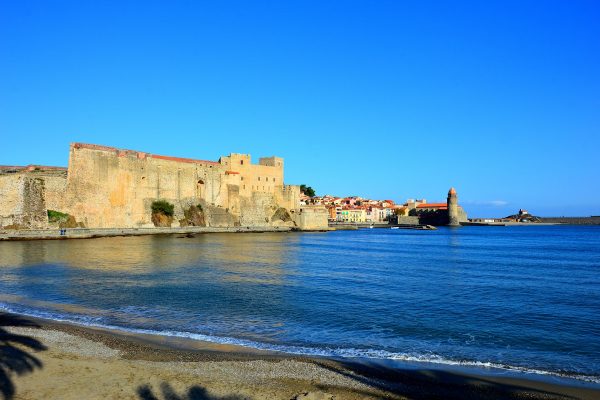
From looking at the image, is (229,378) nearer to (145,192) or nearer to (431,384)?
(431,384)

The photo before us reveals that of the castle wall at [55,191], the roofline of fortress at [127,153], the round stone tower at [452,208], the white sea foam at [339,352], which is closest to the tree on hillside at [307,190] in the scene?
the round stone tower at [452,208]

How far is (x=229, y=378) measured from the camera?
17.2 ft

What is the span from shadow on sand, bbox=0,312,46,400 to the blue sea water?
58.9 inches

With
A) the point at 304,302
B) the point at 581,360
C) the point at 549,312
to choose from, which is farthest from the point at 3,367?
the point at 549,312

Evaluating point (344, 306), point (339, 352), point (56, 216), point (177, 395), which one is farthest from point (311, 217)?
point (177, 395)

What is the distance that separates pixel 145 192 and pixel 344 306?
30.9m

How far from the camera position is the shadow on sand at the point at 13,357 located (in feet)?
15.5

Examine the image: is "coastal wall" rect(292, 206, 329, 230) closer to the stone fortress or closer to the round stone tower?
the stone fortress

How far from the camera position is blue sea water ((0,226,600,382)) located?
6805 millimetres

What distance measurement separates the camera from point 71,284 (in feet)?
40.9

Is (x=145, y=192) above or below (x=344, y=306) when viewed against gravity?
above

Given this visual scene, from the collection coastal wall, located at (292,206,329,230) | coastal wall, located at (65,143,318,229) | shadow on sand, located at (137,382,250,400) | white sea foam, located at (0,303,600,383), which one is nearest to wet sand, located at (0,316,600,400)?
shadow on sand, located at (137,382,250,400)

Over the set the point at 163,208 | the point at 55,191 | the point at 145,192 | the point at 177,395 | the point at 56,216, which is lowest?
the point at 177,395

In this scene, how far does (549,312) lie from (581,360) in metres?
3.48
